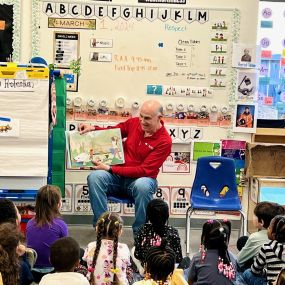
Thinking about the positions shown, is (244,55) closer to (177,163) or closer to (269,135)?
(269,135)

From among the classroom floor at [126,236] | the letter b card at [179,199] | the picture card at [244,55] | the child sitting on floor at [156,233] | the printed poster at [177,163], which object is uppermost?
the picture card at [244,55]

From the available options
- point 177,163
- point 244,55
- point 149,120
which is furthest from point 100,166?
point 244,55

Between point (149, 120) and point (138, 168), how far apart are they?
39 centimetres

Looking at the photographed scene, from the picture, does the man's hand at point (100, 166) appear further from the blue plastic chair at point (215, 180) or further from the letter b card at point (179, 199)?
the letter b card at point (179, 199)

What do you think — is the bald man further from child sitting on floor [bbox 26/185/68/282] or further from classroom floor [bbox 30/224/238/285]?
child sitting on floor [bbox 26/185/68/282]

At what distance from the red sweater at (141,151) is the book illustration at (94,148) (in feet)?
0.27

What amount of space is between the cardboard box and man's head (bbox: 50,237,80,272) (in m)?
2.66

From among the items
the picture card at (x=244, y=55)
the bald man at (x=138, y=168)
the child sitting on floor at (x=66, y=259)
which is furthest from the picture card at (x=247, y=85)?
the child sitting on floor at (x=66, y=259)

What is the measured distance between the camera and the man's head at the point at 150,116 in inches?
159

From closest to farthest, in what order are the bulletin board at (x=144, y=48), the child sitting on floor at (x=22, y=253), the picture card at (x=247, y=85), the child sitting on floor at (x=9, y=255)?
the child sitting on floor at (x=9, y=255) → the child sitting on floor at (x=22, y=253) → the bulletin board at (x=144, y=48) → the picture card at (x=247, y=85)

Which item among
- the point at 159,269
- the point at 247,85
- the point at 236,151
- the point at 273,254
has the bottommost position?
the point at 273,254

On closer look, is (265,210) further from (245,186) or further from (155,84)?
(155,84)

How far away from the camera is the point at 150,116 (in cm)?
404

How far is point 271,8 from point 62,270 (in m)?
3.93
